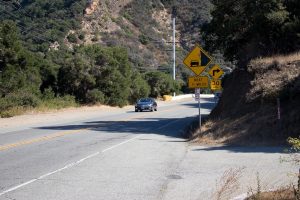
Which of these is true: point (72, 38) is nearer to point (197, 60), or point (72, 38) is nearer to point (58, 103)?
point (58, 103)

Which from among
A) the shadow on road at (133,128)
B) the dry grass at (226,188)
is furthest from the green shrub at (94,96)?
the dry grass at (226,188)

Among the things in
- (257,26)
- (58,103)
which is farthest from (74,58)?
(257,26)

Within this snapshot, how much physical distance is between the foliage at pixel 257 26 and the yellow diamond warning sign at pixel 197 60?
428 cm

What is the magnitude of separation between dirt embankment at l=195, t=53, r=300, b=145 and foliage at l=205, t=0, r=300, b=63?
5.55 ft

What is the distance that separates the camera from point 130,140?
21.8 metres

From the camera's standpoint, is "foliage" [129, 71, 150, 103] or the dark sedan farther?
"foliage" [129, 71, 150, 103]

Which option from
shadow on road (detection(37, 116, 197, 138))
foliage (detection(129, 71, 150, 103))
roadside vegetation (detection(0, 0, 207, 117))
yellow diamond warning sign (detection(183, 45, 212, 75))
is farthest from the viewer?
foliage (detection(129, 71, 150, 103))

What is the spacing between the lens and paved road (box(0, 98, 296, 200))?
9.88 meters

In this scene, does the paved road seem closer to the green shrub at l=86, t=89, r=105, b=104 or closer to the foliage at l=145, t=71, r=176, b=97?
the green shrub at l=86, t=89, r=105, b=104

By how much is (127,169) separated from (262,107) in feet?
33.0

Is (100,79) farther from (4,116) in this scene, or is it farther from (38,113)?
(4,116)

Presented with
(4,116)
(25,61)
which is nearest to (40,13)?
(25,61)

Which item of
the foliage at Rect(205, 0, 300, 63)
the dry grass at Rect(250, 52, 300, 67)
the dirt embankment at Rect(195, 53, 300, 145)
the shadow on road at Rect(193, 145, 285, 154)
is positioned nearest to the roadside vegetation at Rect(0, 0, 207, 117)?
the foliage at Rect(205, 0, 300, 63)

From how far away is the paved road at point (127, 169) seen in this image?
9.88m
